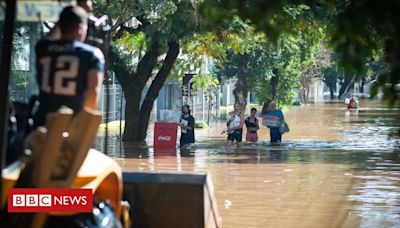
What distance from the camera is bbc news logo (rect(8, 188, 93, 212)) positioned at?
454 cm

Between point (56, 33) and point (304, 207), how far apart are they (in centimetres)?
807

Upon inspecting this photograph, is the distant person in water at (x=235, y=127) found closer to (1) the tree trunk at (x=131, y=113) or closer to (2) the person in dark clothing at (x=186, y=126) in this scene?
(2) the person in dark clothing at (x=186, y=126)

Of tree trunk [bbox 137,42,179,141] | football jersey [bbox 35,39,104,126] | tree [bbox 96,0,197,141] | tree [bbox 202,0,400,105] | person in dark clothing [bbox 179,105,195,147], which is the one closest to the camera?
tree [bbox 202,0,400,105]

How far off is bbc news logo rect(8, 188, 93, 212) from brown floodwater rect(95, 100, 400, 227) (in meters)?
2.04

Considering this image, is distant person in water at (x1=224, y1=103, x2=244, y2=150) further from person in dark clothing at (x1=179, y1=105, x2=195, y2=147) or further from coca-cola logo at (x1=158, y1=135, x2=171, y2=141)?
coca-cola logo at (x1=158, y1=135, x2=171, y2=141)

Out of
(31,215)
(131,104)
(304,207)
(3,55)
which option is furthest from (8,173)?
(131,104)

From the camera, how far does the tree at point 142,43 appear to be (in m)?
22.5

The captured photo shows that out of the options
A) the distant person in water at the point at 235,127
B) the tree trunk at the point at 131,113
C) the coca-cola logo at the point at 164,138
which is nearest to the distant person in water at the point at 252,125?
the distant person in water at the point at 235,127

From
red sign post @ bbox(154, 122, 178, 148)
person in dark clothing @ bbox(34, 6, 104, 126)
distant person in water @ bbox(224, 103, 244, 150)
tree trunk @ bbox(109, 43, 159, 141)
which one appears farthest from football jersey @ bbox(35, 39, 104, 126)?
tree trunk @ bbox(109, 43, 159, 141)

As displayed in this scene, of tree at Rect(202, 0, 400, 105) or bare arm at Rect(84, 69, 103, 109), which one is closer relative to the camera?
tree at Rect(202, 0, 400, 105)

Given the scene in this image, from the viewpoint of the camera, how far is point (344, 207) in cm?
1221

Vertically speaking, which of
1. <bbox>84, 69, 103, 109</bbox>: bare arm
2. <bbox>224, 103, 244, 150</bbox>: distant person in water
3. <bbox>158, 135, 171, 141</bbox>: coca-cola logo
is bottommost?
<bbox>158, 135, 171, 141</bbox>: coca-cola logo

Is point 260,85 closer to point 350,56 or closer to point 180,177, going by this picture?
point 180,177

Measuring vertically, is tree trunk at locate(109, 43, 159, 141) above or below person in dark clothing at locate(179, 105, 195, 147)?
above
